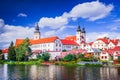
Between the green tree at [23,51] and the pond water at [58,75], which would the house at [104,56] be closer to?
the green tree at [23,51]

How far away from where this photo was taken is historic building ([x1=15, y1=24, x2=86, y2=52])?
3654 inches

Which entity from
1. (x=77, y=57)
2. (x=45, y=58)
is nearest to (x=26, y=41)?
(x=45, y=58)

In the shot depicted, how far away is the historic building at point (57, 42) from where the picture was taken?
92.8 metres

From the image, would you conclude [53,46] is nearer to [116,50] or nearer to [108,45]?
[108,45]

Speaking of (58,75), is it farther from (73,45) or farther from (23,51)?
(73,45)

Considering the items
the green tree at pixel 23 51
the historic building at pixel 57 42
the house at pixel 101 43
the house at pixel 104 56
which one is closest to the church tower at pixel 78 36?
the historic building at pixel 57 42

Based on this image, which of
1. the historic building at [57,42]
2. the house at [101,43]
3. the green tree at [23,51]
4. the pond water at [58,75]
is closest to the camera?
the pond water at [58,75]

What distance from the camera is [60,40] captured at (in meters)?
95.4

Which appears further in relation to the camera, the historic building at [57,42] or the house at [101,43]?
the historic building at [57,42]

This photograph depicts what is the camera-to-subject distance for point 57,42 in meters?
93.7

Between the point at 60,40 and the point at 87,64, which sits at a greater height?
the point at 60,40

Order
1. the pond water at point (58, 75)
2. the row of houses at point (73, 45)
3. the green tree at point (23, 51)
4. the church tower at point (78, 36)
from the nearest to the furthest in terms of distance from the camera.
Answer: the pond water at point (58, 75), the green tree at point (23, 51), the row of houses at point (73, 45), the church tower at point (78, 36)

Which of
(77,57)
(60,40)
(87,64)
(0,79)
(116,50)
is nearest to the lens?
(0,79)

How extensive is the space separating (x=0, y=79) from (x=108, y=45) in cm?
6933
